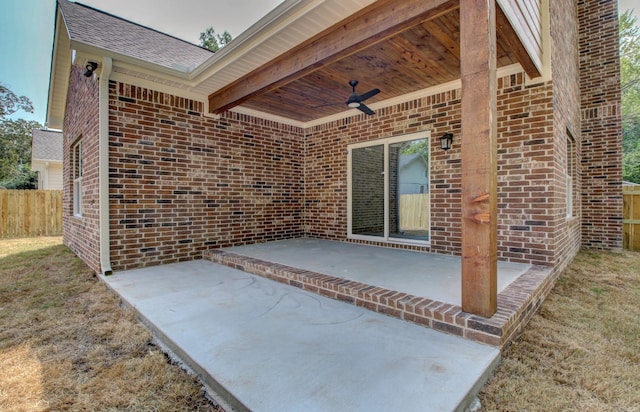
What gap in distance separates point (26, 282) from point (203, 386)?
13.8ft

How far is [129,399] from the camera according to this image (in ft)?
5.65

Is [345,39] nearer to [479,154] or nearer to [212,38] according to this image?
[479,154]

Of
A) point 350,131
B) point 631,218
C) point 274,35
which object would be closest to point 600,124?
point 631,218

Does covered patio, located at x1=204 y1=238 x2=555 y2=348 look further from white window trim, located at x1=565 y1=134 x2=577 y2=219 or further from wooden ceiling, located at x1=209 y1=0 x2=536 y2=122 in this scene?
wooden ceiling, located at x1=209 y1=0 x2=536 y2=122

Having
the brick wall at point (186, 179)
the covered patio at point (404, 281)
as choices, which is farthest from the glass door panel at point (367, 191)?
the brick wall at point (186, 179)

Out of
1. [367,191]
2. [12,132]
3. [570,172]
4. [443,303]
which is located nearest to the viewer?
[443,303]

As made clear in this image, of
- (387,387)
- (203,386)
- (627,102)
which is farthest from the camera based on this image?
(627,102)

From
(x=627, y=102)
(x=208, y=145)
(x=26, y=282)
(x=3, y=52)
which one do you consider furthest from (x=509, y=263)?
(x=3, y=52)

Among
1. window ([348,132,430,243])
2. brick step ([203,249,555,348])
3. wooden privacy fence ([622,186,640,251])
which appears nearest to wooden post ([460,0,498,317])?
brick step ([203,249,555,348])

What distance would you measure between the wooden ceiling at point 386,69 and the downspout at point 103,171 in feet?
5.15

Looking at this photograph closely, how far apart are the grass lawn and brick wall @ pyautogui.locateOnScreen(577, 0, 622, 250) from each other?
3330 millimetres

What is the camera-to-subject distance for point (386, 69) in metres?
4.24

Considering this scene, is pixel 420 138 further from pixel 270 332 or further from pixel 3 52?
pixel 3 52

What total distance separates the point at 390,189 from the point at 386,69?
2184 millimetres
